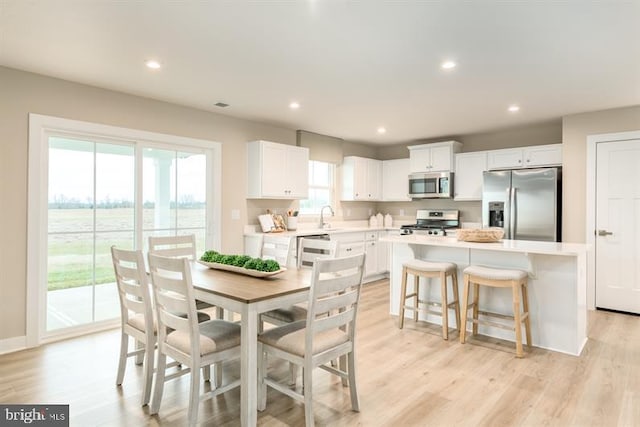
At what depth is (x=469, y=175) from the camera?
18.8 ft

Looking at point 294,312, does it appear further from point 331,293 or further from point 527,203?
point 527,203

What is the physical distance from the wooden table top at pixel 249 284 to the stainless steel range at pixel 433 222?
3.61 metres

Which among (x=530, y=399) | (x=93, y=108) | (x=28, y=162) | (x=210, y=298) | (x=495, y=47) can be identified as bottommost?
(x=530, y=399)

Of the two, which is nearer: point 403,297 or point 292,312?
point 292,312

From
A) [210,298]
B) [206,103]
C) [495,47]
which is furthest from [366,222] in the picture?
[210,298]

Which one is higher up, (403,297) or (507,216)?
(507,216)

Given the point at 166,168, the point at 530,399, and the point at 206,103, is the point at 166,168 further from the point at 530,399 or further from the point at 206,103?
the point at 530,399

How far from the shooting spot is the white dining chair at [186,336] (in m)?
1.94

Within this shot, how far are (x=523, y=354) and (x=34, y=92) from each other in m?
4.67

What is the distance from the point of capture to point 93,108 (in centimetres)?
355

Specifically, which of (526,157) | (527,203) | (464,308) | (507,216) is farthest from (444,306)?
(526,157)

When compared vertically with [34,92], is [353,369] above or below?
below

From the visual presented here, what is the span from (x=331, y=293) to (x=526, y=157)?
430cm

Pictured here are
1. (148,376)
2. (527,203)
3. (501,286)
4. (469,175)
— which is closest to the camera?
(148,376)
